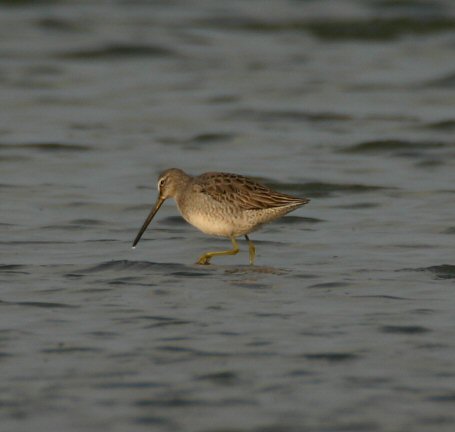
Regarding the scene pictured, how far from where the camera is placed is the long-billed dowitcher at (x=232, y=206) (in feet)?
32.0

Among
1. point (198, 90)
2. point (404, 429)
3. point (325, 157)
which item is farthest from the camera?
point (198, 90)

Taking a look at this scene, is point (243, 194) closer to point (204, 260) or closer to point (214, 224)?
point (214, 224)

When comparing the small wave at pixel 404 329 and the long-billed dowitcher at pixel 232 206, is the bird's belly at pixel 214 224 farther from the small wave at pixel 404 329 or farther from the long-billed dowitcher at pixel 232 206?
the small wave at pixel 404 329

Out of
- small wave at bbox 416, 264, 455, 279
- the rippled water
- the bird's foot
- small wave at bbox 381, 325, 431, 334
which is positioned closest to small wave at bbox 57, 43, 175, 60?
the rippled water

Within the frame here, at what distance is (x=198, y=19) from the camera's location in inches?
901

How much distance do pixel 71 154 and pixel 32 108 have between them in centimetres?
274

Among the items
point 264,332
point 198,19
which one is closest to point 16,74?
point 198,19

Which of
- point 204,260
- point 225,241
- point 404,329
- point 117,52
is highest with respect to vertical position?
point 117,52

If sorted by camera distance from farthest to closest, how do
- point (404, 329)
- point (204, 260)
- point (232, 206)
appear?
point (232, 206) → point (204, 260) → point (404, 329)

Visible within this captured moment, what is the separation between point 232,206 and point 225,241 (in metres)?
1.21

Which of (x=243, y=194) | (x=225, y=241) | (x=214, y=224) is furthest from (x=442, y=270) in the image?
(x=225, y=241)

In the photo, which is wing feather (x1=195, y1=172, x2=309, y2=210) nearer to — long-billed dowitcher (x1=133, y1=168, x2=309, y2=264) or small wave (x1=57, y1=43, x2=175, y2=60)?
long-billed dowitcher (x1=133, y1=168, x2=309, y2=264)

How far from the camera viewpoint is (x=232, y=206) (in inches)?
384

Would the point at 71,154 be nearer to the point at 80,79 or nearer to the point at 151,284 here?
the point at 80,79
